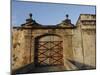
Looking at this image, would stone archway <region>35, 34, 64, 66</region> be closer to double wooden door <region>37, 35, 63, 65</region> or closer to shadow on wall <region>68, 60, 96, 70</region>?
double wooden door <region>37, 35, 63, 65</region>

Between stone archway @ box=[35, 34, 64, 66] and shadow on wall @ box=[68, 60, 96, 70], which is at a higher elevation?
stone archway @ box=[35, 34, 64, 66]

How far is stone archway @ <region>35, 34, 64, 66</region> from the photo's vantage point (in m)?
2.70

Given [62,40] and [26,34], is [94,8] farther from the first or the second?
[26,34]

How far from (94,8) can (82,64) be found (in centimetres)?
81

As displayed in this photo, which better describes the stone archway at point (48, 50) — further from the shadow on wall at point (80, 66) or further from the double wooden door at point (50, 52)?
the shadow on wall at point (80, 66)

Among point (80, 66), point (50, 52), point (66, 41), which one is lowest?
point (80, 66)

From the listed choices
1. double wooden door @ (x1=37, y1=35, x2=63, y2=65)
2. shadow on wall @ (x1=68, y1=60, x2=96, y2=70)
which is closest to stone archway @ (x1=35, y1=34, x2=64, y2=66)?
double wooden door @ (x1=37, y1=35, x2=63, y2=65)

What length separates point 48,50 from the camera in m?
2.74

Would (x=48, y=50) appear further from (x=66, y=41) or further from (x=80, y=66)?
(x=80, y=66)

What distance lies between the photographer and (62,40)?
9.09 feet

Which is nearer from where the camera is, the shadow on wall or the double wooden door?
the double wooden door

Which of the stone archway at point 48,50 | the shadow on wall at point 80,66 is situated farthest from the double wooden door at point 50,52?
the shadow on wall at point 80,66

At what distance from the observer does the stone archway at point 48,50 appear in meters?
2.70

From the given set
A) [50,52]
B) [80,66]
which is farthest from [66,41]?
[80,66]
